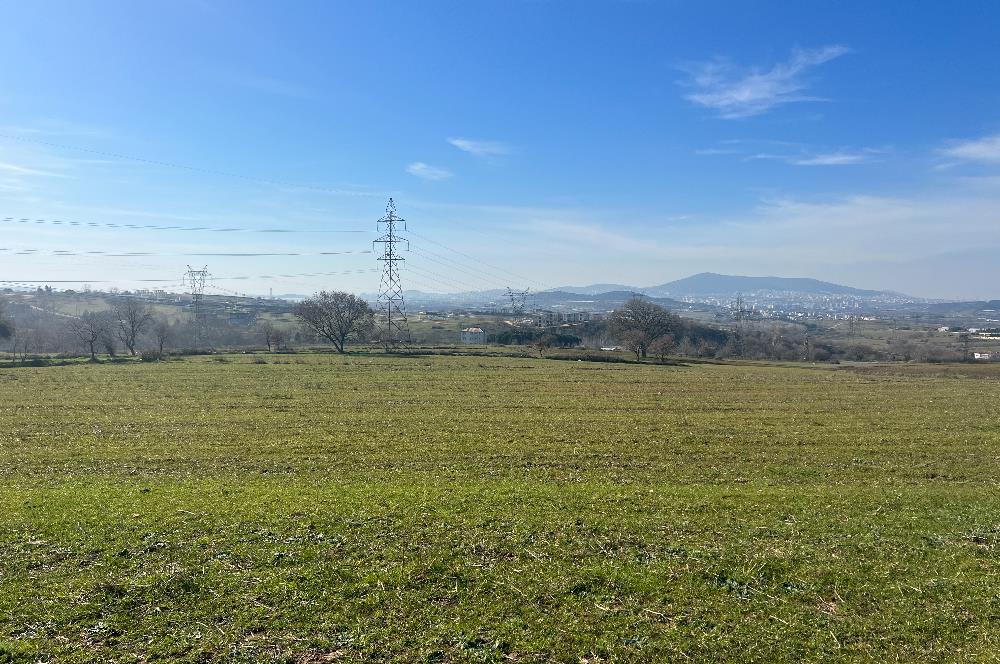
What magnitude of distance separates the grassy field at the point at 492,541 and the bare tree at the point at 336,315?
221 feet

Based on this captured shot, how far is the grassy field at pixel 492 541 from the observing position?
27.2ft

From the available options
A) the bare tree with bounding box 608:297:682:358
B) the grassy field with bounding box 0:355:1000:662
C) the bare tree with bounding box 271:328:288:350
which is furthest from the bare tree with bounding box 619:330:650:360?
the grassy field with bounding box 0:355:1000:662

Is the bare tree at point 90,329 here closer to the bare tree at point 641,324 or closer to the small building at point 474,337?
the small building at point 474,337

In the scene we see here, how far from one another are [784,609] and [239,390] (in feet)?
130

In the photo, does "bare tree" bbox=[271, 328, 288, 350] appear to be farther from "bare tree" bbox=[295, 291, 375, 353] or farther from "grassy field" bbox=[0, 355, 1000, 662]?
"grassy field" bbox=[0, 355, 1000, 662]

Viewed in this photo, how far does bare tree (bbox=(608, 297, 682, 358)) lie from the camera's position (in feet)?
317

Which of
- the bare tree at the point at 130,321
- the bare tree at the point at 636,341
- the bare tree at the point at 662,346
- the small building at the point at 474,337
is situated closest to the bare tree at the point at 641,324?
the bare tree at the point at 636,341

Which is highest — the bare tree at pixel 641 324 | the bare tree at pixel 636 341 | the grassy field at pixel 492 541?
the bare tree at pixel 641 324

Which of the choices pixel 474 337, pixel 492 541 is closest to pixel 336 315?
pixel 474 337

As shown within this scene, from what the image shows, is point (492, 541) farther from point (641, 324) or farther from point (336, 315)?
point (641, 324)

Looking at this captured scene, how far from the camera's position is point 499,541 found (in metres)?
11.8

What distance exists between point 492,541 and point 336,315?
285 feet

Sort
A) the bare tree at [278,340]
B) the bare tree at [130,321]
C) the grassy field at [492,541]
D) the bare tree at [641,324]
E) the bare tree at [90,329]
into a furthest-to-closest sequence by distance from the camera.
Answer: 1. the bare tree at [278,340]
2. the bare tree at [641,324]
3. the bare tree at [130,321]
4. the bare tree at [90,329]
5. the grassy field at [492,541]

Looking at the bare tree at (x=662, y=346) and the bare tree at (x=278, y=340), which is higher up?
the bare tree at (x=278, y=340)
